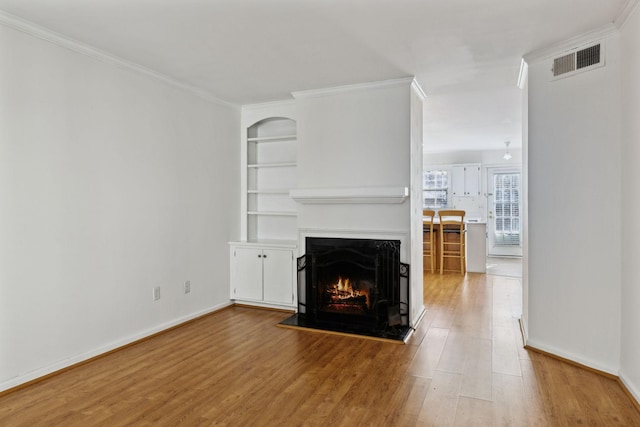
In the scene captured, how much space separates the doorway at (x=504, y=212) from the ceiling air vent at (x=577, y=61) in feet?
20.9

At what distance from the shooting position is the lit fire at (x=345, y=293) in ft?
13.2

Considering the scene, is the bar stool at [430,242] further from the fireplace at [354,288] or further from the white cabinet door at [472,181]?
the fireplace at [354,288]

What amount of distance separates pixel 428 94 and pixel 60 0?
11.4 feet

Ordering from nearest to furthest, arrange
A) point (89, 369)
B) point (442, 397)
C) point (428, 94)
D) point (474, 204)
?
point (442, 397) → point (89, 369) → point (428, 94) → point (474, 204)

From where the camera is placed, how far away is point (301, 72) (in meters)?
3.65

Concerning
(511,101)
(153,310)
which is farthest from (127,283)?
(511,101)

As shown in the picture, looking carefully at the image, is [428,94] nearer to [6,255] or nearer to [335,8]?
[335,8]

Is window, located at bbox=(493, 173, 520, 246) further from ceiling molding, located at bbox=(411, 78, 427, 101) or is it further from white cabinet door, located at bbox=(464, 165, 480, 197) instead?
ceiling molding, located at bbox=(411, 78, 427, 101)

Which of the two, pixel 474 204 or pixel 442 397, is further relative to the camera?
pixel 474 204

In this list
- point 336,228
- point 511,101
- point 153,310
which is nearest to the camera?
point 153,310

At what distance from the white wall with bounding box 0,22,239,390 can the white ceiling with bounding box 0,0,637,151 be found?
13.4 inches

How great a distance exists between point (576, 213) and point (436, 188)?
670cm

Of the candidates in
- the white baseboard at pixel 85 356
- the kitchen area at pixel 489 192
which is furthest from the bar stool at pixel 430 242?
the white baseboard at pixel 85 356

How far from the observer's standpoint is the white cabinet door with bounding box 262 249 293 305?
4.55 m
